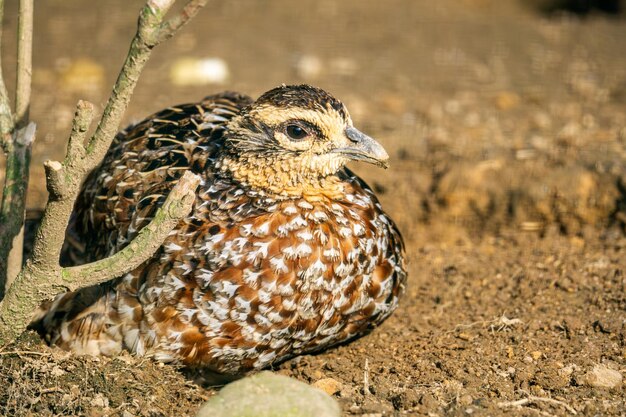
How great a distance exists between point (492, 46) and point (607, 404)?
18.7ft

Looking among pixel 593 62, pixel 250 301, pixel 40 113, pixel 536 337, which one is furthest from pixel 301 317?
pixel 593 62

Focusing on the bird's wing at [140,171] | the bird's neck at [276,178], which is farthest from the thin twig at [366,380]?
the bird's wing at [140,171]

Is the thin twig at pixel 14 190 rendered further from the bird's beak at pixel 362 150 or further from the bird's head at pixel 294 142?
the bird's beak at pixel 362 150

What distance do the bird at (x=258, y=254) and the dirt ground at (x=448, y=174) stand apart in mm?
236

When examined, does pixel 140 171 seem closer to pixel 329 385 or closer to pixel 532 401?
pixel 329 385

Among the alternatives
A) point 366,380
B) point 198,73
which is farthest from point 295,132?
point 198,73

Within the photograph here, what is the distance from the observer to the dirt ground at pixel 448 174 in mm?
4117

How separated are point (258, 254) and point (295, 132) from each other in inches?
23.6

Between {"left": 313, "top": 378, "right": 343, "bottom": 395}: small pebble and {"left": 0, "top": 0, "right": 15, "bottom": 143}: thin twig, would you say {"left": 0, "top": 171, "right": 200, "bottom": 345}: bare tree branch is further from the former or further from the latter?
{"left": 313, "top": 378, "right": 343, "bottom": 395}: small pebble

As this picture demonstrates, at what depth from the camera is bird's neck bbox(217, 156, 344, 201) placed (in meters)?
4.12

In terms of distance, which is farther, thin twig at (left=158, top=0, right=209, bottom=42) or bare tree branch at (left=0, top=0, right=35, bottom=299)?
bare tree branch at (left=0, top=0, right=35, bottom=299)

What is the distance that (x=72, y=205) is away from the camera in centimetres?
380

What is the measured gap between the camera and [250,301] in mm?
4117

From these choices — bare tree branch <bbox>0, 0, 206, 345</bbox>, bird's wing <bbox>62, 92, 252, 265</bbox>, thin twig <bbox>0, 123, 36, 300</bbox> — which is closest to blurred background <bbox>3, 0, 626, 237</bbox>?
bird's wing <bbox>62, 92, 252, 265</bbox>
